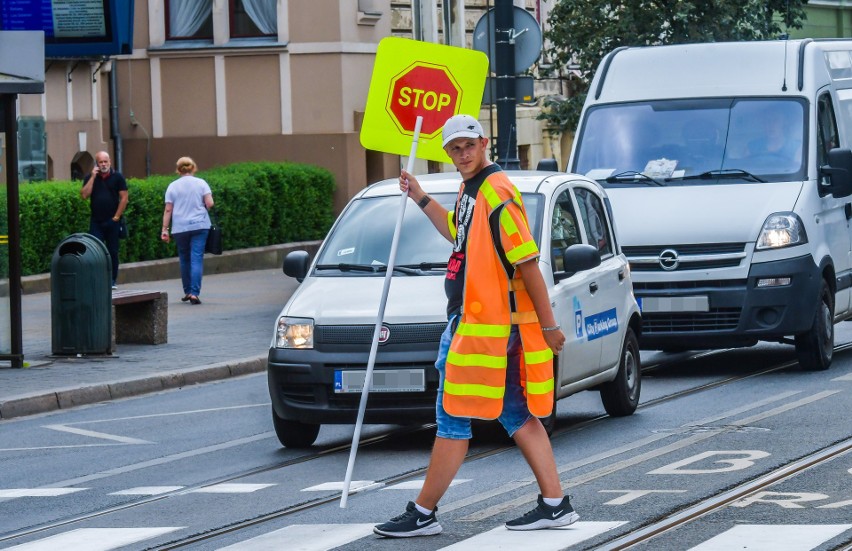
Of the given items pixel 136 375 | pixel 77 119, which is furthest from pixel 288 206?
pixel 136 375

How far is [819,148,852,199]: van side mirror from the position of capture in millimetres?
15078

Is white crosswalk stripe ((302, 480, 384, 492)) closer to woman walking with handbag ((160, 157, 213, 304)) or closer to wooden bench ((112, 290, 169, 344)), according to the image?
wooden bench ((112, 290, 169, 344))

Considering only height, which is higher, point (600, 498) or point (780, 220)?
point (780, 220)

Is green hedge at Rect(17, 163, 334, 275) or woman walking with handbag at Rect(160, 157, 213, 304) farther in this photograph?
green hedge at Rect(17, 163, 334, 275)

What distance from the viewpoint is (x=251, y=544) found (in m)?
8.00

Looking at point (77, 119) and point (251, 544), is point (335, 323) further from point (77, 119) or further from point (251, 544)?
point (77, 119)

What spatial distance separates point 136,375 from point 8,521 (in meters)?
6.55

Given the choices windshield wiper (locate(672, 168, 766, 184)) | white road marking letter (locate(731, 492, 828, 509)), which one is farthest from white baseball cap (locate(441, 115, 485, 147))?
windshield wiper (locate(672, 168, 766, 184))

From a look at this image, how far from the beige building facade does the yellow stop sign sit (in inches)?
896

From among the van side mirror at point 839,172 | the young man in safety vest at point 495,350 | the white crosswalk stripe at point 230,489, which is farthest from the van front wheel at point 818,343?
the young man in safety vest at point 495,350

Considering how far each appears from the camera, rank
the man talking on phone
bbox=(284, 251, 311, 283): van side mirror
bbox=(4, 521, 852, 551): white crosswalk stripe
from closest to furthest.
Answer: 1. bbox=(4, 521, 852, 551): white crosswalk stripe
2. bbox=(284, 251, 311, 283): van side mirror
3. the man talking on phone

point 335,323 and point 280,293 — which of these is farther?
point 280,293

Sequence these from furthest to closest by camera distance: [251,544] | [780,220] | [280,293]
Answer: [280,293], [780,220], [251,544]

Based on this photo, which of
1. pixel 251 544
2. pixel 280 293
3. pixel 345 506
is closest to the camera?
pixel 251 544
